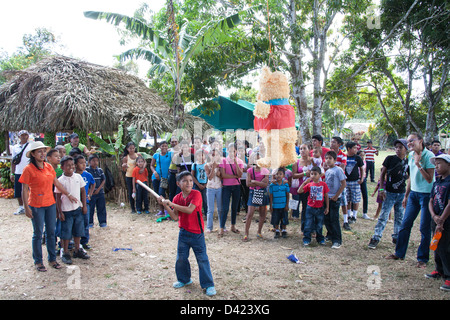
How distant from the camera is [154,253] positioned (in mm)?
4824

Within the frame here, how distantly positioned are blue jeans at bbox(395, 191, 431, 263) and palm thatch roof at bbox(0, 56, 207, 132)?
23.7 feet

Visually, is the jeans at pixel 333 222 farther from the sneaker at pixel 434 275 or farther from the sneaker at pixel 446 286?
the sneaker at pixel 446 286

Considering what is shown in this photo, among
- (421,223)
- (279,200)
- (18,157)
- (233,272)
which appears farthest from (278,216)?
(18,157)

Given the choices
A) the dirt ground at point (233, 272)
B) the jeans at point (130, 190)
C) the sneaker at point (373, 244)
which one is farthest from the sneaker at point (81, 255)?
the sneaker at point (373, 244)

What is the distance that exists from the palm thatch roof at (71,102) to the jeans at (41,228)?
538cm

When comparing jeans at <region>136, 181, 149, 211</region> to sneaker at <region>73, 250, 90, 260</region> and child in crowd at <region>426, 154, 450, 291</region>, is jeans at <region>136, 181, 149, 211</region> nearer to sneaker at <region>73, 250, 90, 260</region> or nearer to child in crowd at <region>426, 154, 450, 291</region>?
sneaker at <region>73, 250, 90, 260</region>

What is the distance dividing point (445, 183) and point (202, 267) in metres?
3.03

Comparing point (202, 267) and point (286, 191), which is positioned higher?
point (286, 191)

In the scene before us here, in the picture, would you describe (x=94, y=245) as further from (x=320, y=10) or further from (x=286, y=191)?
(x=320, y=10)

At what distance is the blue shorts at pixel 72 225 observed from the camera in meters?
4.34

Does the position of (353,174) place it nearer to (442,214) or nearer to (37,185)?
(442,214)

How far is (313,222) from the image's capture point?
5.17 meters

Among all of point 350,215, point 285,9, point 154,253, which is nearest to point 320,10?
point 285,9
